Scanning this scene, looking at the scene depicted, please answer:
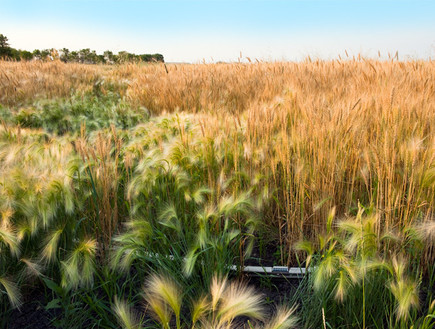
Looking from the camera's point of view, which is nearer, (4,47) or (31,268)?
(31,268)

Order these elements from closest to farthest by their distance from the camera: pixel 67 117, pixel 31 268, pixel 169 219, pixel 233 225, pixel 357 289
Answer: pixel 357 289, pixel 31 268, pixel 169 219, pixel 233 225, pixel 67 117

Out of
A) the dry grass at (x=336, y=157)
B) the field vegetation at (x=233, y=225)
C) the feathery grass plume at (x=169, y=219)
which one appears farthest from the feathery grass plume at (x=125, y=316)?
the dry grass at (x=336, y=157)

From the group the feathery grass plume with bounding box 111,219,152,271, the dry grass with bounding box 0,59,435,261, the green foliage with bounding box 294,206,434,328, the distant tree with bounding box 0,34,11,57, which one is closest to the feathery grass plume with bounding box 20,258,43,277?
the feathery grass plume with bounding box 111,219,152,271

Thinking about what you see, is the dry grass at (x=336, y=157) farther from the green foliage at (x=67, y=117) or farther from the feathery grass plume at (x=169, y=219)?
the green foliage at (x=67, y=117)

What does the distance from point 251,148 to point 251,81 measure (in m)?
3.81

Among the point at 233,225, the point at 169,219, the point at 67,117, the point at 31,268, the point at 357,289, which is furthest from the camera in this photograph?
the point at 67,117

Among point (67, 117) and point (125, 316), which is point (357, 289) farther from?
point (67, 117)

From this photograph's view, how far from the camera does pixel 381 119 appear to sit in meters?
2.06

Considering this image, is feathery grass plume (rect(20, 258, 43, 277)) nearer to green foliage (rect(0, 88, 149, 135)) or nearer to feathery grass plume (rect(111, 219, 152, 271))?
feathery grass plume (rect(111, 219, 152, 271))

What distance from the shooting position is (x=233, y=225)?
79.6 inches

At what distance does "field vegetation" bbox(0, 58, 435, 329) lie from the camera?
136cm

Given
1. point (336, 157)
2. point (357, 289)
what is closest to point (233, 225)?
point (336, 157)

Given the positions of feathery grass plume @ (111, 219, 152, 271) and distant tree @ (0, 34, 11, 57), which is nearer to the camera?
feathery grass plume @ (111, 219, 152, 271)

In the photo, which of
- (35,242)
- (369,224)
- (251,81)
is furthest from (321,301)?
(251,81)
